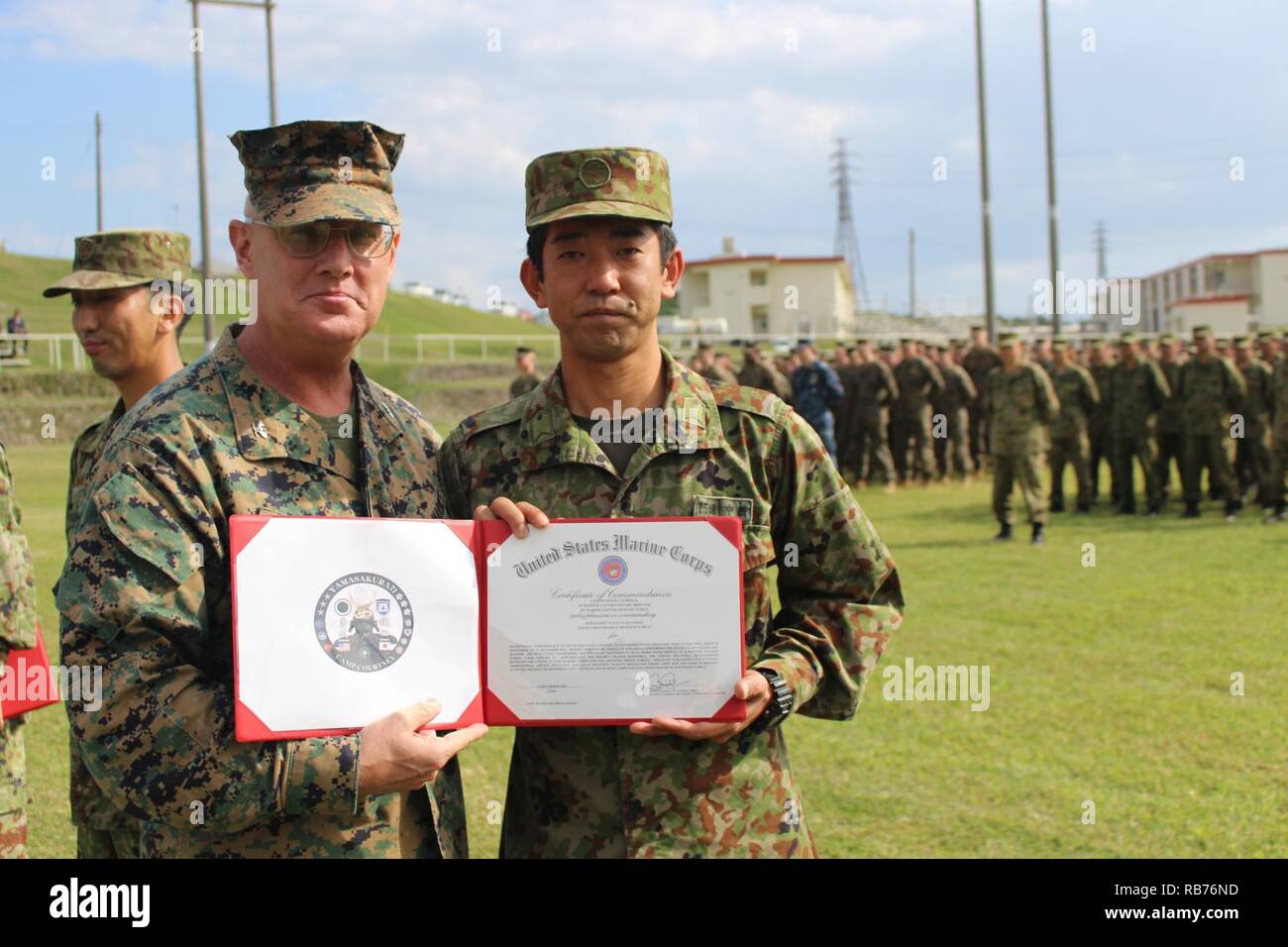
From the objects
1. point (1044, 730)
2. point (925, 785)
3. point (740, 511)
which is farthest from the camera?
point (1044, 730)

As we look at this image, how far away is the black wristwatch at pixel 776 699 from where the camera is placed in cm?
244

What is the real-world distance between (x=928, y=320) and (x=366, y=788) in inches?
2260

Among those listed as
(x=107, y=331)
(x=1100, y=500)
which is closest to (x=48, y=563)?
(x=107, y=331)

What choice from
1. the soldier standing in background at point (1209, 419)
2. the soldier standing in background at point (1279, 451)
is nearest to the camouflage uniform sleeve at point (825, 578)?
the soldier standing in background at point (1279, 451)

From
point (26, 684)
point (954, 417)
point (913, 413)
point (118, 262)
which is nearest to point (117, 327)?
point (118, 262)

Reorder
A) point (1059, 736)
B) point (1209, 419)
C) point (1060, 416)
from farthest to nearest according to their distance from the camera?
point (1060, 416) → point (1209, 419) → point (1059, 736)

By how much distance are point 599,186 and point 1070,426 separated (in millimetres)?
14851

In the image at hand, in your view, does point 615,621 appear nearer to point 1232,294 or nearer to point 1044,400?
point 1044,400

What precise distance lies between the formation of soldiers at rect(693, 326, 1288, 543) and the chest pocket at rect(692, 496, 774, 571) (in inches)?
426

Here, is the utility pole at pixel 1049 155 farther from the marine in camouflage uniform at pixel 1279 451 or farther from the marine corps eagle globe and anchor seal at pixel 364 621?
the marine corps eagle globe and anchor seal at pixel 364 621

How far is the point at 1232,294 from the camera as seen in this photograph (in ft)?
183

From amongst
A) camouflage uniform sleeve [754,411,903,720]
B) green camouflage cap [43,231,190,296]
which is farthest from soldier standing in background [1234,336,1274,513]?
green camouflage cap [43,231,190,296]
